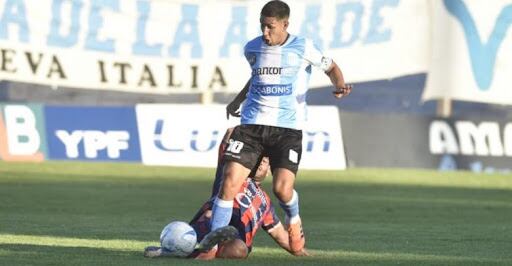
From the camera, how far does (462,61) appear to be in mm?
28281

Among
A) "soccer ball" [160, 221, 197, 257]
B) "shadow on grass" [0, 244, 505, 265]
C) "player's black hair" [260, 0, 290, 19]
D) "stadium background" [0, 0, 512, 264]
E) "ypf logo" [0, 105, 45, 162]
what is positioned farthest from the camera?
"stadium background" [0, 0, 512, 264]

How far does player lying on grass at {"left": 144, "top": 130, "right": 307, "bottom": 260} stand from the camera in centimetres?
1138

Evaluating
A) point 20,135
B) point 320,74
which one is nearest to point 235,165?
point 20,135

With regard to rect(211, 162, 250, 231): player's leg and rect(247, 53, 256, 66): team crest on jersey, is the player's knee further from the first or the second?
rect(247, 53, 256, 66): team crest on jersey

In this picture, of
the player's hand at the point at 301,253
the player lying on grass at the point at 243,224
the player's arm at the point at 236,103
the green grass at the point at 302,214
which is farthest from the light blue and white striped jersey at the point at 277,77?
the green grass at the point at 302,214

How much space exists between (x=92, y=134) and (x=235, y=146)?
14.8 m

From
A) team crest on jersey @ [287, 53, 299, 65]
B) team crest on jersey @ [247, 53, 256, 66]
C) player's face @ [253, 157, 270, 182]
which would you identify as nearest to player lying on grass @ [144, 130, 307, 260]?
player's face @ [253, 157, 270, 182]

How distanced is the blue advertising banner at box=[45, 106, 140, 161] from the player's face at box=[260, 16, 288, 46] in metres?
14.6

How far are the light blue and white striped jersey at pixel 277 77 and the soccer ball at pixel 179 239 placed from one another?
107cm

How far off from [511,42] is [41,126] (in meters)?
8.93

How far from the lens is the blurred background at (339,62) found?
88.3 feet

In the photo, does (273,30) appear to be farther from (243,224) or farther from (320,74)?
(320,74)

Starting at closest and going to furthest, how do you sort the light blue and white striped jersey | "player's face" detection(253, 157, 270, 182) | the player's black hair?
the player's black hair < the light blue and white striped jersey < "player's face" detection(253, 157, 270, 182)

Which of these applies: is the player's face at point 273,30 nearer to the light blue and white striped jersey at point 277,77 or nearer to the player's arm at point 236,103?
the light blue and white striped jersey at point 277,77
